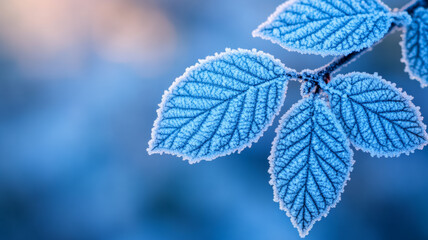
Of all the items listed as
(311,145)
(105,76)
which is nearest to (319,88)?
(311,145)

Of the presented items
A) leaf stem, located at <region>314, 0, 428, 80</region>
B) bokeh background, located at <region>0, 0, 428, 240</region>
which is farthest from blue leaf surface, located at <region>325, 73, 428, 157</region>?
bokeh background, located at <region>0, 0, 428, 240</region>

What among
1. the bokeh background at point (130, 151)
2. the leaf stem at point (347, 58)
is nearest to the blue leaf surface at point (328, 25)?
the leaf stem at point (347, 58)

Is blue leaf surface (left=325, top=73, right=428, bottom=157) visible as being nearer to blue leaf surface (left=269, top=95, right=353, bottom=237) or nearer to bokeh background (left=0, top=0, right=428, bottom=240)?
blue leaf surface (left=269, top=95, right=353, bottom=237)

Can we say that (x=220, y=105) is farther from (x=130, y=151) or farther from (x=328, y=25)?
(x=130, y=151)

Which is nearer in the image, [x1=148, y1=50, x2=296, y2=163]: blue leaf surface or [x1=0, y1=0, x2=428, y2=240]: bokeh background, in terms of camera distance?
[x1=148, y1=50, x2=296, y2=163]: blue leaf surface

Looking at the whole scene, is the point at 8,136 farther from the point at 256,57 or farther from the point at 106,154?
the point at 256,57

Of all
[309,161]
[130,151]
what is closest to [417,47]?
[309,161]
